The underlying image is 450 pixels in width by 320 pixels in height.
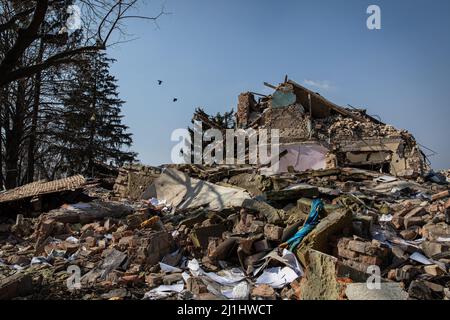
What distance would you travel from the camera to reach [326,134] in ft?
47.9

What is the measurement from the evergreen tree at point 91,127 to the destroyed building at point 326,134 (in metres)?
7.43

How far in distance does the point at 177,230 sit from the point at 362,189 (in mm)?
4970

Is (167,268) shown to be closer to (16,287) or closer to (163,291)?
(163,291)

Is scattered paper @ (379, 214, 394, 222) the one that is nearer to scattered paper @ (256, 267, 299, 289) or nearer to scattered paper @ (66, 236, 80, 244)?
scattered paper @ (256, 267, 299, 289)

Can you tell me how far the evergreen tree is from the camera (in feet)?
47.5

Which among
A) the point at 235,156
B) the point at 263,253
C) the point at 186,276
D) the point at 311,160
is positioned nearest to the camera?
the point at 186,276

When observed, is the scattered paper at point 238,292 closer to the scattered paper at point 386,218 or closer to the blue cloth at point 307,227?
the blue cloth at point 307,227

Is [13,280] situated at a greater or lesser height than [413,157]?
lesser

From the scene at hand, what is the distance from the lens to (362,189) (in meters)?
8.34

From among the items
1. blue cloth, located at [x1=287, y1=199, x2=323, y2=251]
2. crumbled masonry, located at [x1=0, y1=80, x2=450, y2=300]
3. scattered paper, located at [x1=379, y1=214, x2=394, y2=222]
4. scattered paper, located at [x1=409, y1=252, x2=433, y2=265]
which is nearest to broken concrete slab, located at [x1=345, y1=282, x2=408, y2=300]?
crumbled masonry, located at [x1=0, y1=80, x2=450, y2=300]
